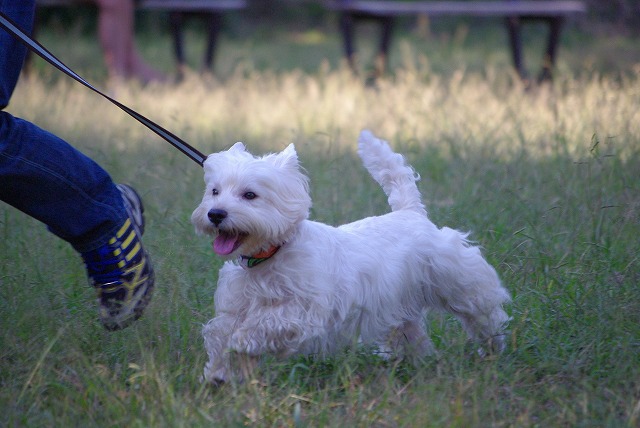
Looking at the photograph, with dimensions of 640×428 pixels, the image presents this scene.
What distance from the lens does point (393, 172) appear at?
3.16 m

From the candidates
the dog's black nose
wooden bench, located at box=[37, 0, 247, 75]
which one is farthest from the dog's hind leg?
wooden bench, located at box=[37, 0, 247, 75]

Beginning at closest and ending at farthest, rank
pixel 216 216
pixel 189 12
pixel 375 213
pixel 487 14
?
1. pixel 216 216
2. pixel 375 213
3. pixel 487 14
4. pixel 189 12

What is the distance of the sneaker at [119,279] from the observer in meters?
2.83

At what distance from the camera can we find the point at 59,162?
2.77 meters

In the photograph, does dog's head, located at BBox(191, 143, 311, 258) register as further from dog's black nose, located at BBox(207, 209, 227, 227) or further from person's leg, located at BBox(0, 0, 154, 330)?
person's leg, located at BBox(0, 0, 154, 330)

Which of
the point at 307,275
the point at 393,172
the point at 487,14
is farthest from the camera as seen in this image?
the point at 487,14

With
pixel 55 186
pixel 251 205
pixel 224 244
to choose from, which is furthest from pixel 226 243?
pixel 55 186

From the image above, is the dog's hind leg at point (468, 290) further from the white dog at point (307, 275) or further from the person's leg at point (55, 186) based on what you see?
the person's leg at point (55, 186)

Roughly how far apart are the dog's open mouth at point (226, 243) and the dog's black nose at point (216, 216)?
0.20 feet

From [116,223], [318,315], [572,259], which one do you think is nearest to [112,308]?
[116,223]

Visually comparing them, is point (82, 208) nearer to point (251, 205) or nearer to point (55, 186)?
point (55, 186)

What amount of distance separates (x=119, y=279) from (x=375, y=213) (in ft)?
5.84

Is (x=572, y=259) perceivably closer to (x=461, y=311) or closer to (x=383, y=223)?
(x=461, y=311)

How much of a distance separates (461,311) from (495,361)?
456mm
